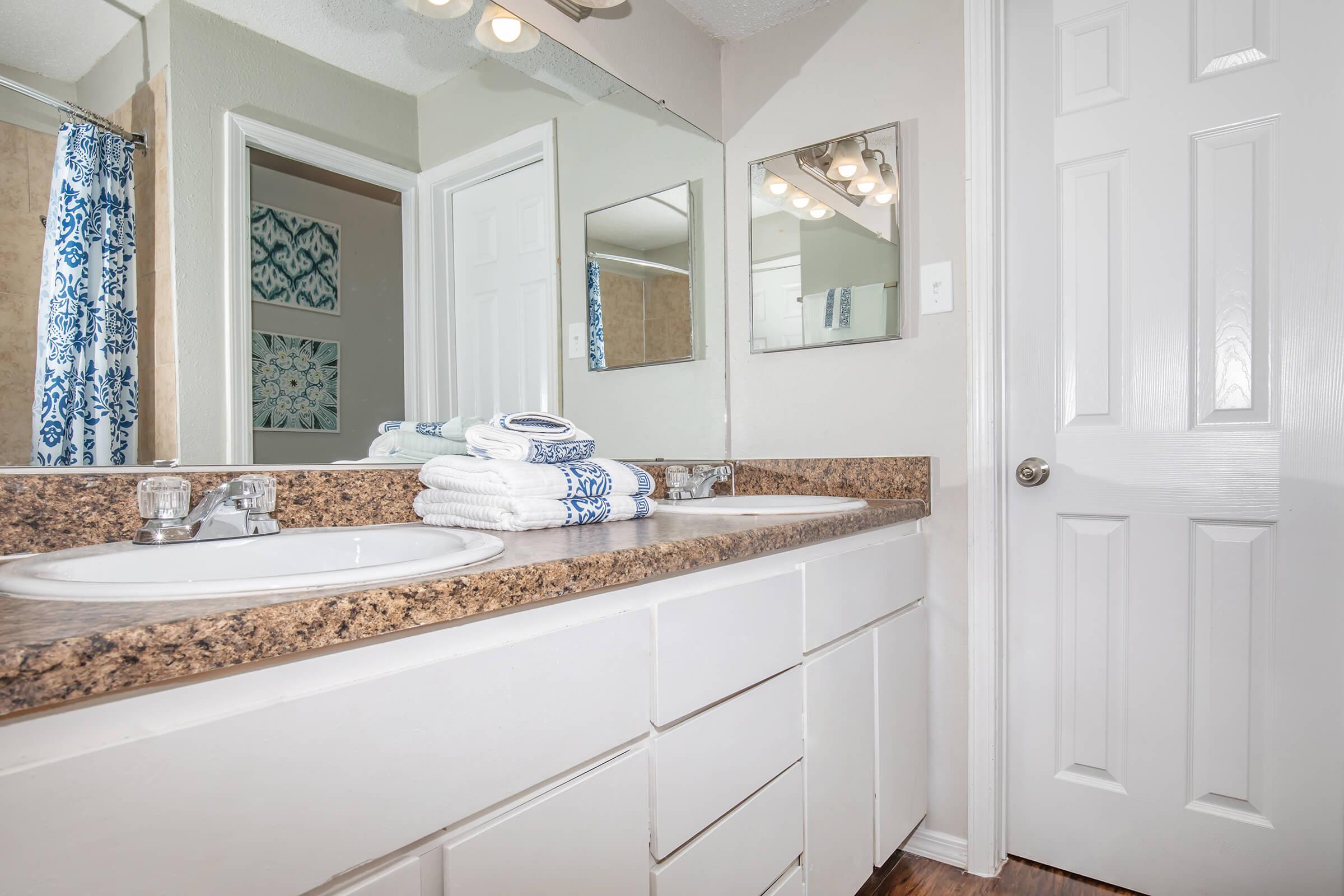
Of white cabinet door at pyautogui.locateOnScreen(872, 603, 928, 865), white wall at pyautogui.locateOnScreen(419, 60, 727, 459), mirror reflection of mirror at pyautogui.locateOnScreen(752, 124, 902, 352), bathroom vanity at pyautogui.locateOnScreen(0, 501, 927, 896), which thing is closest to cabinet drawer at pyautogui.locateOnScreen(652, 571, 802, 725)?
bathroom vanity at pyautogui.locateOnScreen(0, 501, 927, 896)

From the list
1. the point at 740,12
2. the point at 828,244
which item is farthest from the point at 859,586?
the point at 740,12

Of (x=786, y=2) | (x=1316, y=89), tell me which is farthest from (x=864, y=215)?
(x=1316, y=89)

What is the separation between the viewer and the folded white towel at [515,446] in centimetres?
113

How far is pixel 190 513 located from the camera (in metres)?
0.87

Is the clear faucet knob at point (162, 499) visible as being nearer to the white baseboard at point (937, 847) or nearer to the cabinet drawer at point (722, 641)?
the cabinet drawer at point (722, 641)

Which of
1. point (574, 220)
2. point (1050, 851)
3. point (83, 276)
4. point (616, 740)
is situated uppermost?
point (574, 220)

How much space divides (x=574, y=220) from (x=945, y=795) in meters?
1.54

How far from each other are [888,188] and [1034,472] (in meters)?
0.72

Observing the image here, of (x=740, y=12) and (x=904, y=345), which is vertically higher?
(x=740, y=12)

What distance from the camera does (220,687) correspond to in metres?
0.47

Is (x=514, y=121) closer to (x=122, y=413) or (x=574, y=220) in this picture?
(x=574, y=220)

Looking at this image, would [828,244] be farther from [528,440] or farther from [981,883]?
[981,883]

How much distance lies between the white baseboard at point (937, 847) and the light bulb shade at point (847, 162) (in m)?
1.51

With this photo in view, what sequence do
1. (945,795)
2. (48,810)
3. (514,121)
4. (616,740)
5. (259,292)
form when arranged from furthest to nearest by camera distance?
1. (945,795)
2. (514,121)
3. (259,292)
4. (616,740)
5. (48,810)
